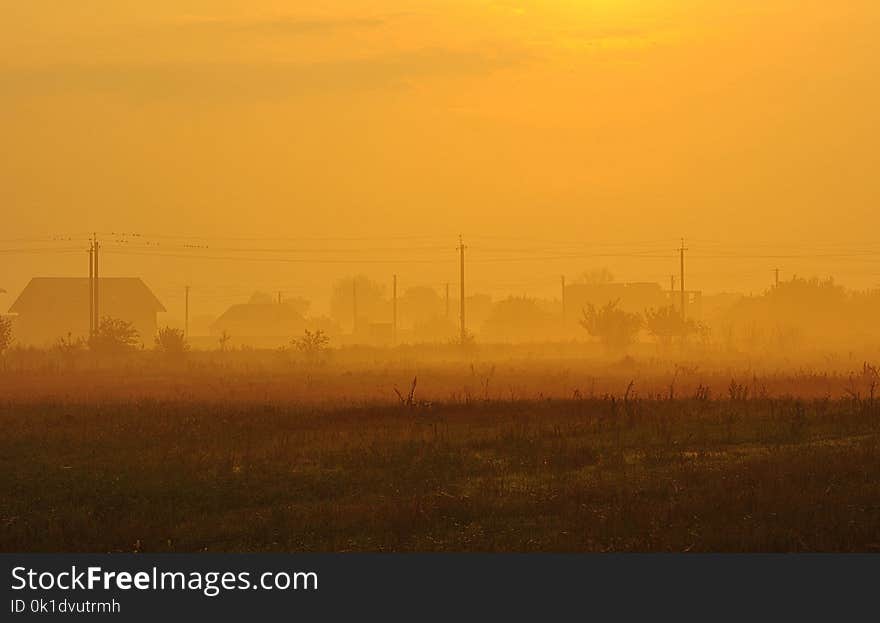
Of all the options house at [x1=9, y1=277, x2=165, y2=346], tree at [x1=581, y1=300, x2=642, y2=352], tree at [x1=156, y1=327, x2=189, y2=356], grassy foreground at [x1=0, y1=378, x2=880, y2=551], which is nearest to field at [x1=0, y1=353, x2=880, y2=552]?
grassy foreground at [x1=0, y1=378, x2=880, y2=551]

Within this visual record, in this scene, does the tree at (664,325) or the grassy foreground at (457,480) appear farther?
the tree at (664,325)

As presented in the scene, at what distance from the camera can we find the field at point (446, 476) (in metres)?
16.1

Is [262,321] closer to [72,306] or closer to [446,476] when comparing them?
[72,306]

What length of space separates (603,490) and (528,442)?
4.99 metres

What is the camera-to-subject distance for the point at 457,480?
19.8 meters

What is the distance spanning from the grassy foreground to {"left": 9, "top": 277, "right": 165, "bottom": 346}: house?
10737cm

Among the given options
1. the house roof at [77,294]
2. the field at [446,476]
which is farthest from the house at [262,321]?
the field at [446,476]

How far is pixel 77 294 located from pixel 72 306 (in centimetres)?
242

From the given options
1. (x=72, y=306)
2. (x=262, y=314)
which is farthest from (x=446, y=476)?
(x=262, y=314)

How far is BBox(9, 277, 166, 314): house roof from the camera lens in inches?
5315

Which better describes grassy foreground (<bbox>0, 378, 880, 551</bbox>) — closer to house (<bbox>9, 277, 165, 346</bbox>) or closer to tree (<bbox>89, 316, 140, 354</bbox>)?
tree (<bbox>89, 316, 140, 354</bbox>)

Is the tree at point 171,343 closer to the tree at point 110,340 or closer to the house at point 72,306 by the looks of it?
the tree at point 110,340

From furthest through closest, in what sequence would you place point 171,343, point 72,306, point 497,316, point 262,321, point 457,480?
point 262,321
point 497,316
point 72,306
point 171,343
point 457,480

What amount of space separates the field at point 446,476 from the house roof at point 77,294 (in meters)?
105
